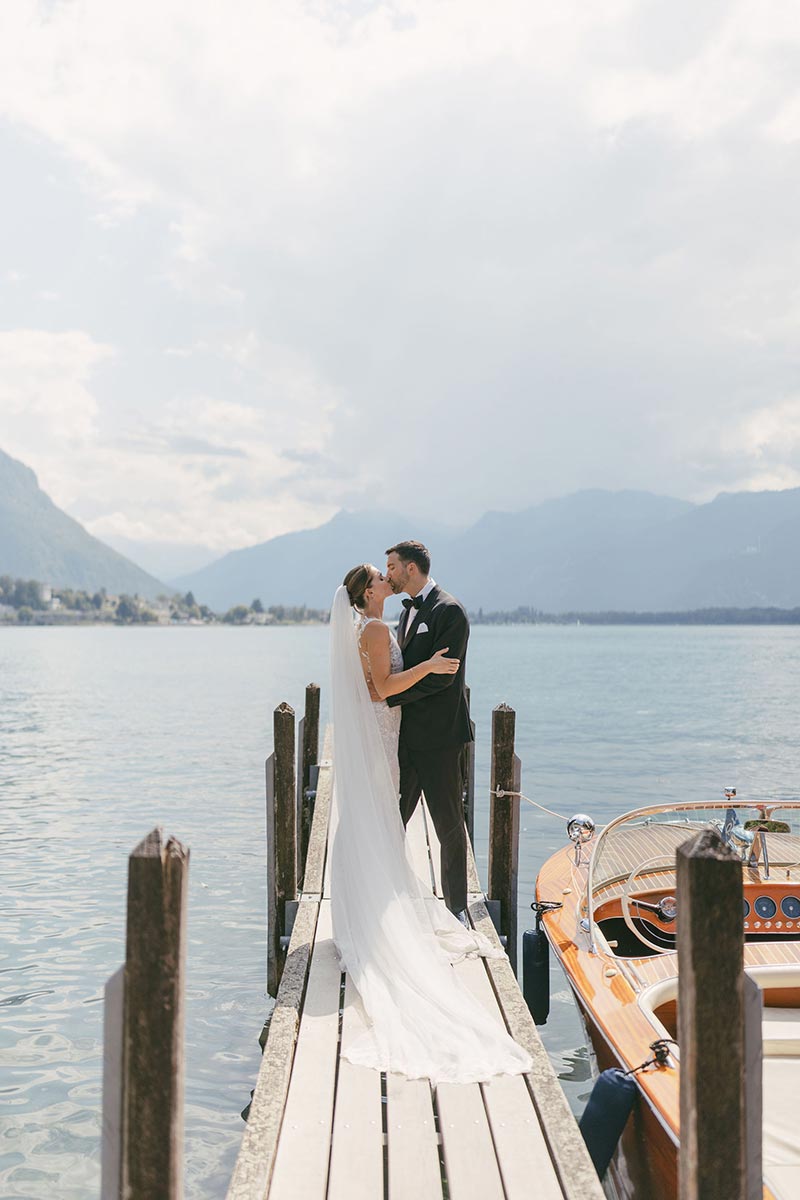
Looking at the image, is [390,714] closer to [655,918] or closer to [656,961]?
[656,961]

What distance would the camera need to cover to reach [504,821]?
8805 millimetres

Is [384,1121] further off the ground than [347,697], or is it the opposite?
[347,697]

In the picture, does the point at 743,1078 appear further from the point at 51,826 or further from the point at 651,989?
the point at 51,826

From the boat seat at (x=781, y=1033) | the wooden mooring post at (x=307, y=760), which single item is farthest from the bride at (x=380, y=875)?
the wooden mooring post at (x=307, y=760)

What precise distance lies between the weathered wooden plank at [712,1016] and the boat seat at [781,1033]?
234cm

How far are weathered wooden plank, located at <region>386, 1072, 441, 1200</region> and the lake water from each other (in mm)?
2932

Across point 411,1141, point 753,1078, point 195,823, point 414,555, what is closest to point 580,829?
point 414,555

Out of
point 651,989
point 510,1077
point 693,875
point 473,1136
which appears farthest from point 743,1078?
point 651,989

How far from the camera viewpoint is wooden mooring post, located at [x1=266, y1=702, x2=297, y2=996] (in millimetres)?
9000

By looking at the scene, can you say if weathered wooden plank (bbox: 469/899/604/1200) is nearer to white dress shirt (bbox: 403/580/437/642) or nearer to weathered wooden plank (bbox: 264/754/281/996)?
white dress shirt (bbox: 403/580/437/642)

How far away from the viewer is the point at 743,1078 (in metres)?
2.92

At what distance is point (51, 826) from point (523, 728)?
2331 cm

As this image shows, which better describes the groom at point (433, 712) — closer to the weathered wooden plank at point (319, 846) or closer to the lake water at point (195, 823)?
the weathered wooden plank at point (319, 846)

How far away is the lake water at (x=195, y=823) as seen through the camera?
7.90 meters
